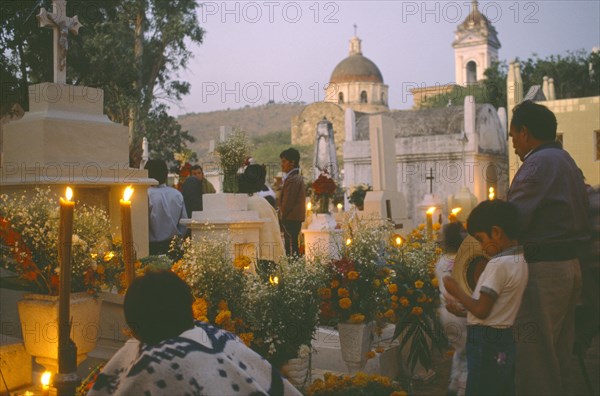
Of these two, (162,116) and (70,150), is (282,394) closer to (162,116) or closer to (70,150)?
(70,150)

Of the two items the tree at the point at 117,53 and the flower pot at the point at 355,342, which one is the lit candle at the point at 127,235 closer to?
the flower pot at the point at 355,342

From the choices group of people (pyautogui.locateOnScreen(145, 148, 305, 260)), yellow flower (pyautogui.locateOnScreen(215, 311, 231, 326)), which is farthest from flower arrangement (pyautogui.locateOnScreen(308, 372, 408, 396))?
group of people (pyautogui.locateOnScreen(145, 148, 305, 260))

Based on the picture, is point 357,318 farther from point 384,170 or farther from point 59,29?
point 384,170

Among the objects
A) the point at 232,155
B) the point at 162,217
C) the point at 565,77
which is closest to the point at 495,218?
the point at 232,155

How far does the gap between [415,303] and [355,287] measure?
0.72m

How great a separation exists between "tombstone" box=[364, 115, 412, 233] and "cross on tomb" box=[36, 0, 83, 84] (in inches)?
349

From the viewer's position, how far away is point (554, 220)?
13.1 feet

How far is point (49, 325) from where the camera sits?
444cm

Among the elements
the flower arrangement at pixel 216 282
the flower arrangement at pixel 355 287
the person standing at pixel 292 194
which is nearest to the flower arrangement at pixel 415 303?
the flower arrangement at pixel 355 287

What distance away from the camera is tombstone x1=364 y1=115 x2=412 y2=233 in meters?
14.8

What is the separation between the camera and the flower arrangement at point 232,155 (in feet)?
25.0

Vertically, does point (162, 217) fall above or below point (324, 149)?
below

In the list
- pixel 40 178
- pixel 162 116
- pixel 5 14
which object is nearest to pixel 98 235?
pixel 40 178

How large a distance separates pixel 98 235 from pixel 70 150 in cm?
173
